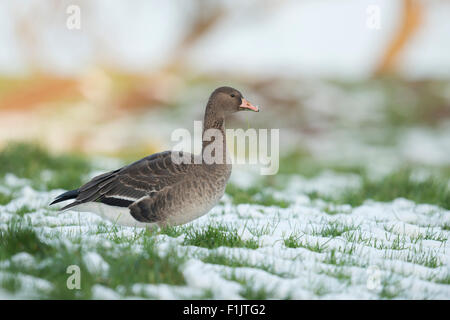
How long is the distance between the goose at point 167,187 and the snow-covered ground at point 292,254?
0.22m

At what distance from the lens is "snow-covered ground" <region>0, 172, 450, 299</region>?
11.7 feet

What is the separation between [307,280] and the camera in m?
3.78

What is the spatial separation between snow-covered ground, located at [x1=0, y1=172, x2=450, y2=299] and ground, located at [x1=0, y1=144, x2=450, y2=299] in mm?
11

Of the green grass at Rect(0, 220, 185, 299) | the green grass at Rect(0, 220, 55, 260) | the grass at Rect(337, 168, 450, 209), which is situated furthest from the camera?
the grass at Rect(337, 168, 450, 209)

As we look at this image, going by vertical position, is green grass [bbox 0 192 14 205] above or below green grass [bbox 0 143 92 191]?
below

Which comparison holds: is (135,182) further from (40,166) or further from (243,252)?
(40,166)

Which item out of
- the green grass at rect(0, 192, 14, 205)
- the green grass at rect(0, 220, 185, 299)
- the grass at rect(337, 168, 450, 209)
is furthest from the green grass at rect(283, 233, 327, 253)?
the green grass at rect(0, 192, 14, 205)

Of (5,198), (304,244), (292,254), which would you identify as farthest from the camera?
(5,198)

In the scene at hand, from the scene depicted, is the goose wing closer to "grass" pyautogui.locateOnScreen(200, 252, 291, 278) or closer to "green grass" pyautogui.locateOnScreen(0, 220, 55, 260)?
"green grass" pyautogui.locateOnScreen(0, 220, 55, 260)

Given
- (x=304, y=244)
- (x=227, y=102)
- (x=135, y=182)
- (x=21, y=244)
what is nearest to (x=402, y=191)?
(x=304, y=244)

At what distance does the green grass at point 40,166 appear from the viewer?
8047mm

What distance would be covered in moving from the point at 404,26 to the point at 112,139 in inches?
543

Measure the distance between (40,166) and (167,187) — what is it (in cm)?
550

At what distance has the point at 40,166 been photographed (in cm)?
948
